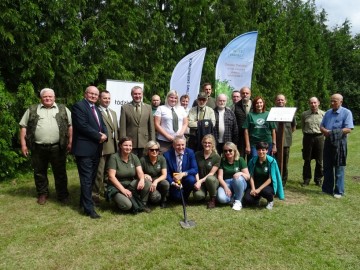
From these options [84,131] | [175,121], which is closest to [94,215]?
[84,131]

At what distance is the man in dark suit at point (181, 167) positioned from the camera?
17.3ft

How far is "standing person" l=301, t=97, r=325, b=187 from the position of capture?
6.99m

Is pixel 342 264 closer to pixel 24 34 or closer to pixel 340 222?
pixel 340 222

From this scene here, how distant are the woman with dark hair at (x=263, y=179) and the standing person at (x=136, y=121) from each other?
1.61m

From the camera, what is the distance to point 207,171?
5.52m

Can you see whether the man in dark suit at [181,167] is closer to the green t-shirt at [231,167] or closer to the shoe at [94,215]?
A: the green t-shirt at [231,167]

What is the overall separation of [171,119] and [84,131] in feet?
4.77

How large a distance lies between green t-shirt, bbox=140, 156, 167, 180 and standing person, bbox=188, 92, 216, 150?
2.95 feet

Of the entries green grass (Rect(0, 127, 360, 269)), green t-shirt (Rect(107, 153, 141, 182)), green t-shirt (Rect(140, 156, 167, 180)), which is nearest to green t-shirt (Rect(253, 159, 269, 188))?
green grass (Rect(0, 127, 360, 269))

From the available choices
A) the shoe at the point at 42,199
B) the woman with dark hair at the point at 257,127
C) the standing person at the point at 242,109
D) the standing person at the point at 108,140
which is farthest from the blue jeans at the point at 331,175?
the shoe at the point at 42,199

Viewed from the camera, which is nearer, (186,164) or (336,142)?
(186,164)

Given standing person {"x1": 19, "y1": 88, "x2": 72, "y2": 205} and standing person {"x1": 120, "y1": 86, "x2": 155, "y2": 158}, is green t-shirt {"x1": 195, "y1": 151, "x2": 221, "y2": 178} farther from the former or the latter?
standing person {"x1": 19, "y1": 88, "x2": 72, "y2": 205}

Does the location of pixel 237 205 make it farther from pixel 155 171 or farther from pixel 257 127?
pixel 257 127

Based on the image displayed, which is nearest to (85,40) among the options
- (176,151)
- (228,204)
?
(176,151)
